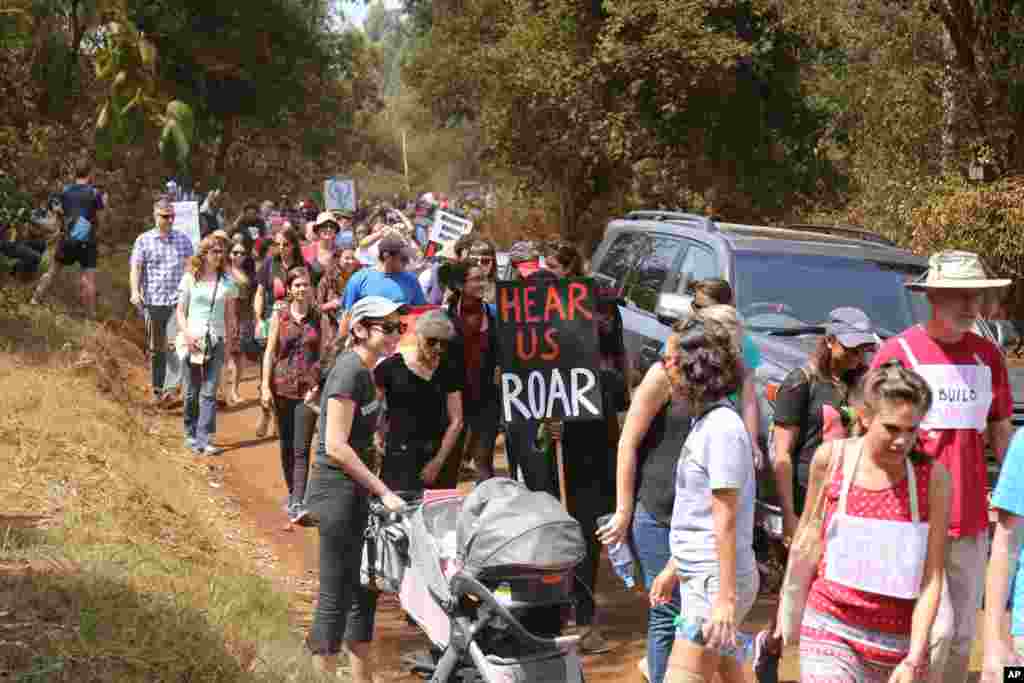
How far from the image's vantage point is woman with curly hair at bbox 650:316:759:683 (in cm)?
534

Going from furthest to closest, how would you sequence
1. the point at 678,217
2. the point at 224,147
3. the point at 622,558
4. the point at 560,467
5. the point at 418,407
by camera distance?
the point at 224,147, the point at 678,217, the point at 560,467, the point at 418,407, the point at 622,558

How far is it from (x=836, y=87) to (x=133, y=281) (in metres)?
14.4

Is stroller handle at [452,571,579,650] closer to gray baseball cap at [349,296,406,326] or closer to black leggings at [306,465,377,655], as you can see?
black leggings at [306,465,377,655]

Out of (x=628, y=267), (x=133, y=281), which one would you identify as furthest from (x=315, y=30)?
(x=628, y=267)

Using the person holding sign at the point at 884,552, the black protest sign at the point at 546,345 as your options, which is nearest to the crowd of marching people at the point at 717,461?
the person holding sign at the point at 884,552

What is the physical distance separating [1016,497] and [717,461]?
3.23 ft

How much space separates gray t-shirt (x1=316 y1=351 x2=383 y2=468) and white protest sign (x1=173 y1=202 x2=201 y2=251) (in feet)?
40.2

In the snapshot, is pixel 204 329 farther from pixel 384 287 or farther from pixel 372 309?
pixel 372 309

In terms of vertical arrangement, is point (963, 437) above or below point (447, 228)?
below

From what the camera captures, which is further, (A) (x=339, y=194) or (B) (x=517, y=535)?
(A) (x=339, y=194)

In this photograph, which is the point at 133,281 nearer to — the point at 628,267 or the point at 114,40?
the point at 628,267

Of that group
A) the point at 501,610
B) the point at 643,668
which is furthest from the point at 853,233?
the point at 501,610

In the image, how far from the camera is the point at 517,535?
6.17m

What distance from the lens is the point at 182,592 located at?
25.3 ft
